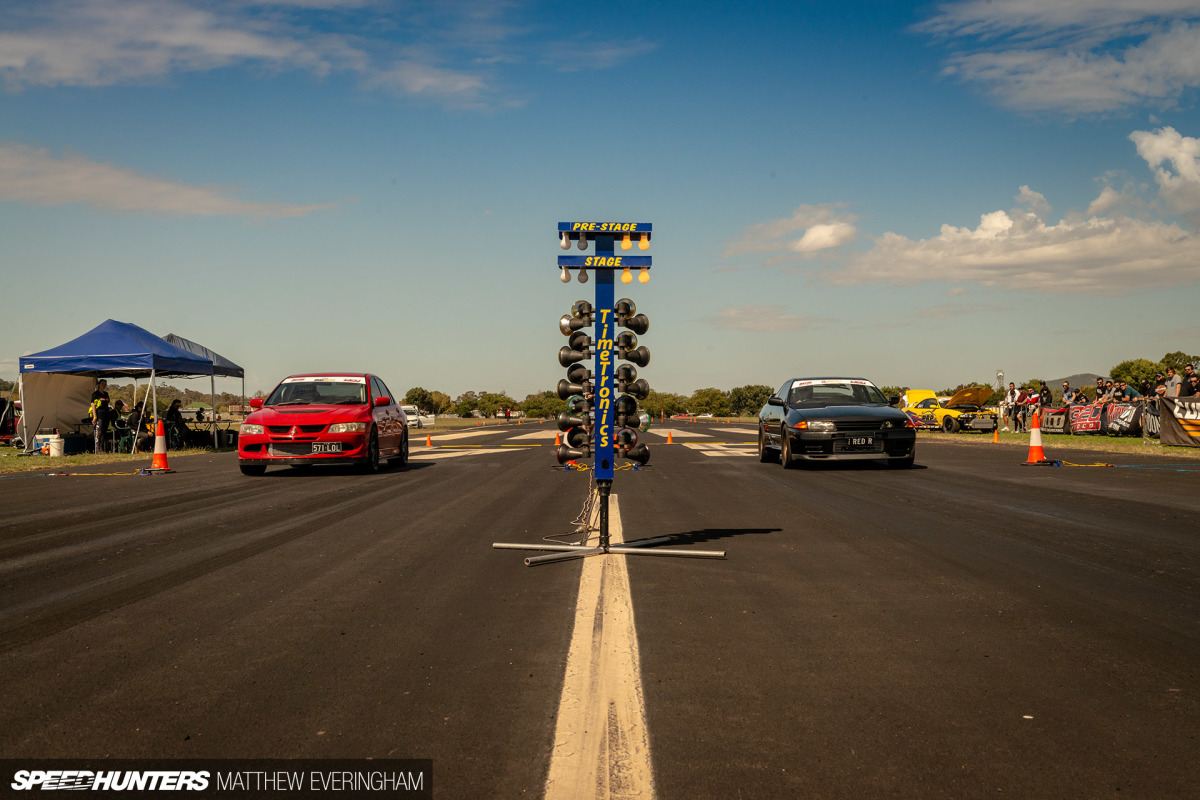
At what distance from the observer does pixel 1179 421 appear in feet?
69.5

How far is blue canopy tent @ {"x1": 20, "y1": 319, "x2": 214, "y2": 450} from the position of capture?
72.0 ft

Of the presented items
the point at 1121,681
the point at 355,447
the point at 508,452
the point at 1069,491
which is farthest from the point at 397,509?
the point at 508,452

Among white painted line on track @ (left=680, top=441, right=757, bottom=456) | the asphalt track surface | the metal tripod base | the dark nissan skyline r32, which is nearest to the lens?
the asphalt track surface

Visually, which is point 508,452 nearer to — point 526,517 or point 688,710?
point 526,517

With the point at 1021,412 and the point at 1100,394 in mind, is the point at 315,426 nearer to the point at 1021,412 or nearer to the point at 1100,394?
the point at 1100,394

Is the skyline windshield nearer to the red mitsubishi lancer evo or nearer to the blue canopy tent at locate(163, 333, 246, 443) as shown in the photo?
the red mitsubishi lancer evo

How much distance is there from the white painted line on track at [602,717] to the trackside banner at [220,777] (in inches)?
18.8

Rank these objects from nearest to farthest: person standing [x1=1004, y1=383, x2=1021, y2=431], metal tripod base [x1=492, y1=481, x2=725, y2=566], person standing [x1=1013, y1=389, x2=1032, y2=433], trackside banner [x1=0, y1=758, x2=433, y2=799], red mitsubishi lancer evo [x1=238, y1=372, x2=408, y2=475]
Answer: trackside banner [x1=0, y1=758, x2=433, y2=799]
metal tripod base [x1=492, y1=481, x2=725, y2=566]
red mitsubishi lancer evo [x1=238, y1=372, x2=408, y2=475]
person standing [x1=1013, y1=389, x2=1032, y2=433]
person standing [x1=1004, y1=383, x2=1021, y2=431]

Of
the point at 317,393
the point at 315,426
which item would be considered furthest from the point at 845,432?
the point at 317,393

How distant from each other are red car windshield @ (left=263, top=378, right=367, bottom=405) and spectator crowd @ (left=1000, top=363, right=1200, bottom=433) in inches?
652

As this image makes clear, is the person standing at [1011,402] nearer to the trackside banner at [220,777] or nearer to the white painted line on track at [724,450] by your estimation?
the white painted line on track at [724,450]

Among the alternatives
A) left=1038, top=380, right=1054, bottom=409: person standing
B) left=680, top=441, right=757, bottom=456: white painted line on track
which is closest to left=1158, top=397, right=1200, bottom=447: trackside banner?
left=1038, top=380, right=1054, bottom=409: person standing

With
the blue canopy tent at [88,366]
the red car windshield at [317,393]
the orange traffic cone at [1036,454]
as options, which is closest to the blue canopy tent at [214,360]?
the blue canopy tent at [88,366]

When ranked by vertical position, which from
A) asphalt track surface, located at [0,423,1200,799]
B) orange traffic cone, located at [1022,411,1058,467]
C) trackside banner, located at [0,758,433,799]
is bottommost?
trackside banner, located at [0,758,433,799]
